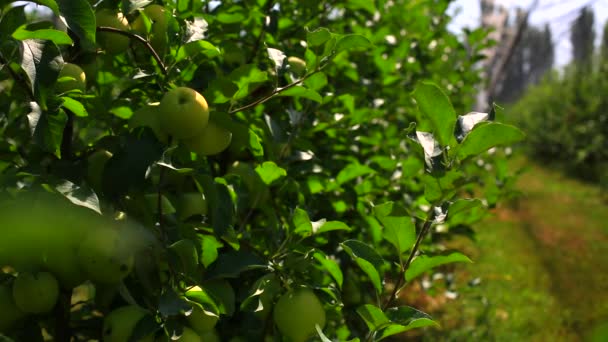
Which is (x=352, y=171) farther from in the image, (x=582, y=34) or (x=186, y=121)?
(x=582, y=34)

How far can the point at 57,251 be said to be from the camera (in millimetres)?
853

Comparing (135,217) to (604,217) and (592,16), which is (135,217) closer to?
(604,217)

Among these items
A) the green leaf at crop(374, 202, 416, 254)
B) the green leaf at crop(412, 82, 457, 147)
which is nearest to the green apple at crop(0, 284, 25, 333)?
the green leaf at crop(374, 202, 416, 254)

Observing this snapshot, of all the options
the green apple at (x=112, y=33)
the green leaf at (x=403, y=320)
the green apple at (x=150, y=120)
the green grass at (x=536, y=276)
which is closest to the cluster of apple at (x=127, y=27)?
the green apple at (x=112, y=33)

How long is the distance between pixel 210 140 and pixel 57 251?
0.28 m

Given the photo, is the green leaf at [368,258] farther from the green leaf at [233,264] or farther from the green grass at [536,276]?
the green grass at [536,276]

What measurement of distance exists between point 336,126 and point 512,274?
377 cm

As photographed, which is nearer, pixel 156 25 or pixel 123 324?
pixel 123 324

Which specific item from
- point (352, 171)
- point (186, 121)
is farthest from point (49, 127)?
point (352, 171)

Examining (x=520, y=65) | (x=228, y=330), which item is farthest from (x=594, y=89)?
(x=520, y=65)

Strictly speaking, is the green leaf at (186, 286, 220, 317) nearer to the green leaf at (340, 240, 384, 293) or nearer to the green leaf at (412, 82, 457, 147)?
the green leaf at (340, 240, 384, 293)

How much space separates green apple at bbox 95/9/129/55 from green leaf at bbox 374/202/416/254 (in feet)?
1.73

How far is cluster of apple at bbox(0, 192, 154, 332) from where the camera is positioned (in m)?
0.79

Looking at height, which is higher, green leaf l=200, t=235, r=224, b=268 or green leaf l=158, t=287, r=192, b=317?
green leaf l=158, t=287, r=192, b=317
